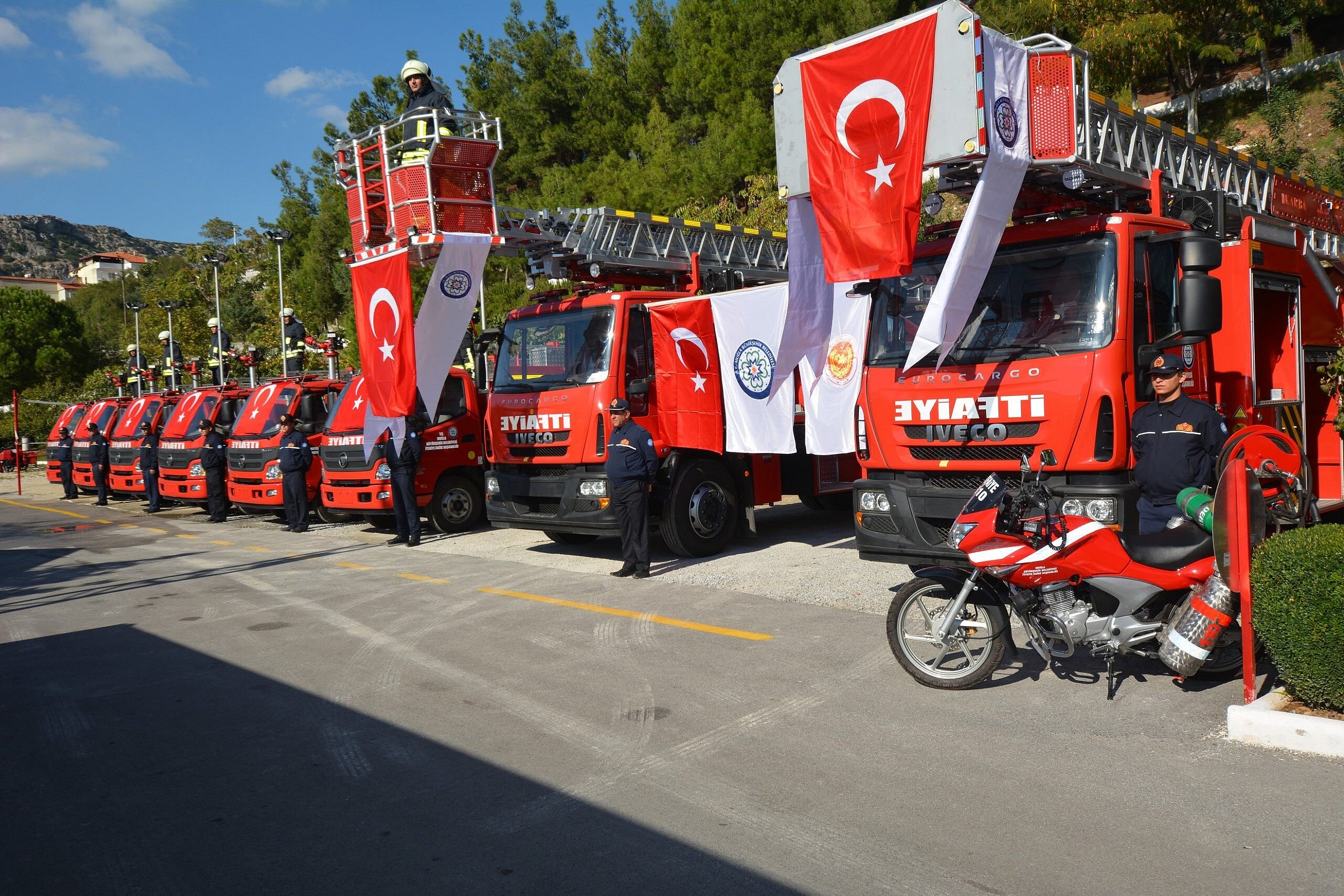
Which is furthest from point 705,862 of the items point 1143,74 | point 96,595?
point 1143,74

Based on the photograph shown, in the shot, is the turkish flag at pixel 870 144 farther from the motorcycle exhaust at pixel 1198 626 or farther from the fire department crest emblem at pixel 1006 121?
the motorcycle exhaust at pixel 1198 626

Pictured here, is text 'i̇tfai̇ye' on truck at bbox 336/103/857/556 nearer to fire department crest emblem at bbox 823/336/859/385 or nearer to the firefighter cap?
fire department crest emblem at bbox 823/336/859/385

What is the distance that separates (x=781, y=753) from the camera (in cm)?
474

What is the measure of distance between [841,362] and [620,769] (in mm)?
5131

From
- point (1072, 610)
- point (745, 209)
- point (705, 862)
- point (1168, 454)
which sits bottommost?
point (705, 862)

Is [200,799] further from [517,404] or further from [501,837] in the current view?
[517,404]

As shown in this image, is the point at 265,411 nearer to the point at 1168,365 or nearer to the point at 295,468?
the point at 295,468

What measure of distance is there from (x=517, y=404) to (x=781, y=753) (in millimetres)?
6593

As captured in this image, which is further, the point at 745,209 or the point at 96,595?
the point at 745,209

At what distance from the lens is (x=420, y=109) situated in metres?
10.1

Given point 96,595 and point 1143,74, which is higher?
point 1143,74

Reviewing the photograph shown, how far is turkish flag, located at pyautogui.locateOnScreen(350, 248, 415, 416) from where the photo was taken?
1060 cm

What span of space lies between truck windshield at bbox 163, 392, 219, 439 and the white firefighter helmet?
9.42m

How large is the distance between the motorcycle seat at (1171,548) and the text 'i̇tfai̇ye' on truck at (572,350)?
17.6ft
